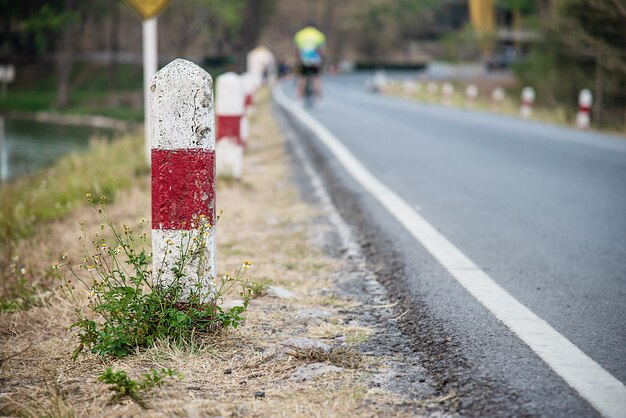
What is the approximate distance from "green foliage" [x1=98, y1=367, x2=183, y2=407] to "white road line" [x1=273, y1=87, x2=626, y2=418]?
56.8 inches

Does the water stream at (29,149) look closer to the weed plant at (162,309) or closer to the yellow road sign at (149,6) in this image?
the yellow road sign at (149,6)

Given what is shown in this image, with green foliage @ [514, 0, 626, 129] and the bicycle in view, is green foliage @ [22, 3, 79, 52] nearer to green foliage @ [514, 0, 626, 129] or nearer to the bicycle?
the bicycle

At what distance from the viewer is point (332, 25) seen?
10494 cm

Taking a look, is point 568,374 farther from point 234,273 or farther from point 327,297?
point 234,273

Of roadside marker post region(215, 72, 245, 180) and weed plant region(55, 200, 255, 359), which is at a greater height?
roadside marker post region(215, 72, 245, 180)

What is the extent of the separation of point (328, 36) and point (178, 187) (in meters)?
102

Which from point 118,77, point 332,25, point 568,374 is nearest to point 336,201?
point 568,374

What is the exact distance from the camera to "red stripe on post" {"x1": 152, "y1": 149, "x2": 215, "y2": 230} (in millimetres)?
3523

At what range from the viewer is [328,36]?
103812mm

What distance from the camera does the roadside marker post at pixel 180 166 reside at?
3.52 meters

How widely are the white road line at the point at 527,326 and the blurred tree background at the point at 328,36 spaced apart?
1170cm

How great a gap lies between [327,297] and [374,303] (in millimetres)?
249

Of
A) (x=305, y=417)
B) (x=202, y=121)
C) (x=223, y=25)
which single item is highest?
(x=223, y=25)

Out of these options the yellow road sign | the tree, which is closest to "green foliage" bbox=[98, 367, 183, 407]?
the yellow road sign
